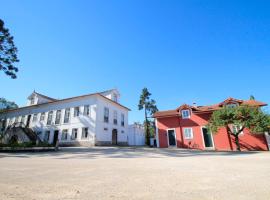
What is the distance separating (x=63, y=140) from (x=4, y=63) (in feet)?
48.6

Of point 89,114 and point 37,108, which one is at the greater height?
point 37,108

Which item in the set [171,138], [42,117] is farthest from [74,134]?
[171,138]

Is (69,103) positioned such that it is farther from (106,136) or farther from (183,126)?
(183,126)

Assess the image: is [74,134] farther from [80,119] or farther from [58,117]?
[58,117]

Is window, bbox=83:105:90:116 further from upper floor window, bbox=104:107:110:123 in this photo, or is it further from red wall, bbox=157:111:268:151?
red wall, bbox=157:111:268:151

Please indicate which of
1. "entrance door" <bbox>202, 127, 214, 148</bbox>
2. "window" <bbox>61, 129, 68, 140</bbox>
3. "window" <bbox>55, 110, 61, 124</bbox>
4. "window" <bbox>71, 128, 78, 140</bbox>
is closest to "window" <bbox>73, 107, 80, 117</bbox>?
"window" <bbox>71, 128, 78, 140</bbox>

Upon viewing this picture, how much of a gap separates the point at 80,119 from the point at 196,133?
61.2 feet

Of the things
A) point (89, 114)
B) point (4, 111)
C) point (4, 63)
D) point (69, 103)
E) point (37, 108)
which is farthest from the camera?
point (4, 111)

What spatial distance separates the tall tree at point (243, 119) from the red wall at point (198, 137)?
56.7 inches

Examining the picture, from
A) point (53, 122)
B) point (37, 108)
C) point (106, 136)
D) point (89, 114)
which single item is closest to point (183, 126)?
point (106, 136)

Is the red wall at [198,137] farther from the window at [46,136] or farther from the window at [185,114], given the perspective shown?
the window at [46,136]

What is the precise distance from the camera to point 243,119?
61.1ft

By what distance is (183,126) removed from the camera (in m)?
23.6

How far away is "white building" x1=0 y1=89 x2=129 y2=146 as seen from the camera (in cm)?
2578
